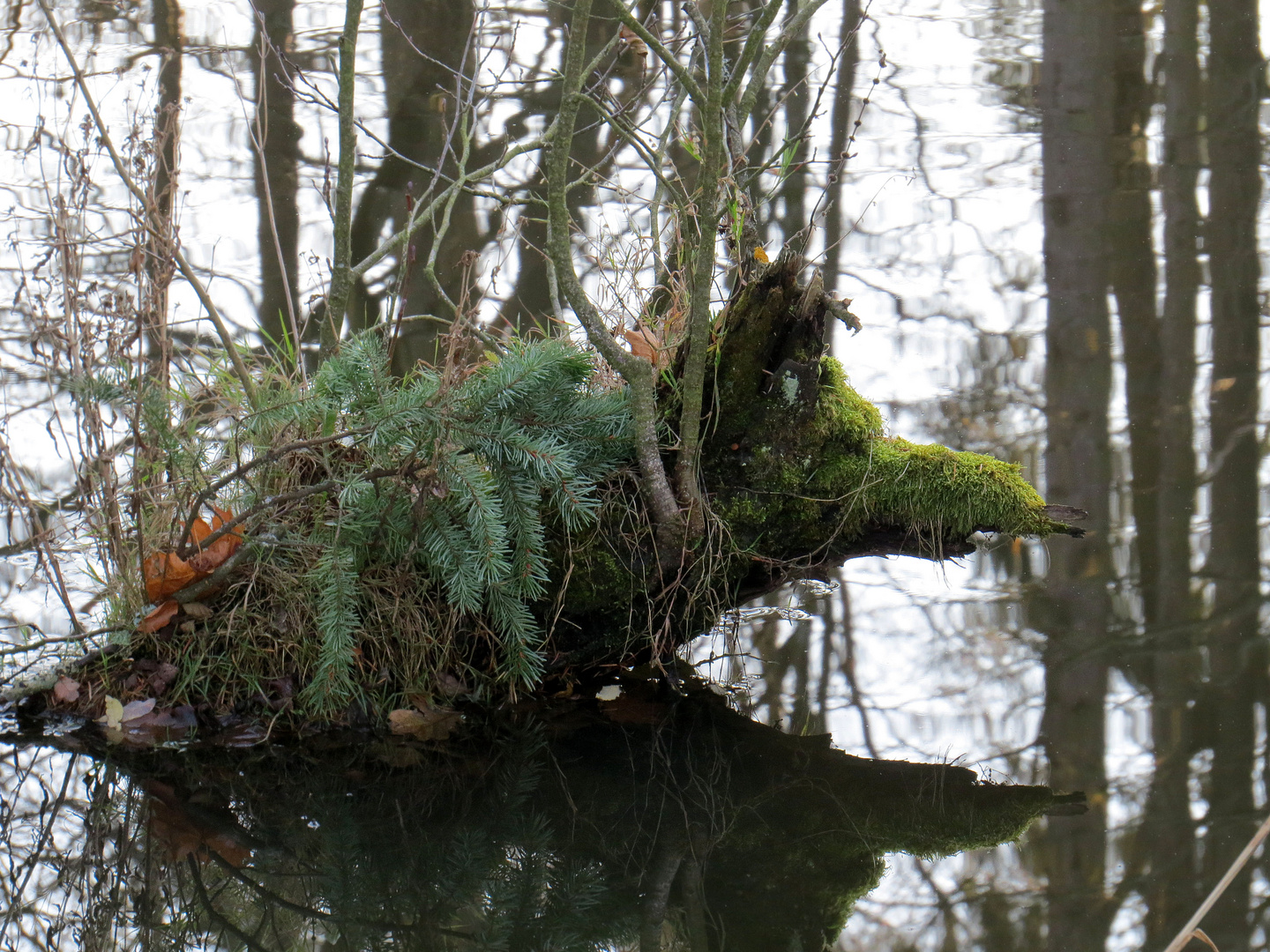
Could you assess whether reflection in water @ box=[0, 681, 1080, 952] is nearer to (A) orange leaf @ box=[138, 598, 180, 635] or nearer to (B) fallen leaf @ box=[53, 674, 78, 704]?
(B) fallen leaf @ box=[53, 674, 78, 704]

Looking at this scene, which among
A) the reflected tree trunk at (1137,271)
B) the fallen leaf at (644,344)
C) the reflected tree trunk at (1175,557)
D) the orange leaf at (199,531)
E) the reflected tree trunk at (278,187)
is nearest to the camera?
the reflected tree trunk at (1175,557)

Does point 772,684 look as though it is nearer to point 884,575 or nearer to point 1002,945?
point 884,575

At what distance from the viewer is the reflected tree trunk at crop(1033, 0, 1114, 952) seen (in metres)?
2.44

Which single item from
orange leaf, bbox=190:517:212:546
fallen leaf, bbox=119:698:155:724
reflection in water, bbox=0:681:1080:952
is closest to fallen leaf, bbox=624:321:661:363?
reflection in water, bbox=0:681:1080:952

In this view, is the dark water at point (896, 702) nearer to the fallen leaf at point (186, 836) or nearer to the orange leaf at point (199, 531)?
the fallen leaf at point (186, 836)

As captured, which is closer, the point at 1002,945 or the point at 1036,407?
the point at 1002,945

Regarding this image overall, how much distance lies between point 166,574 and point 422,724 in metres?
0.76

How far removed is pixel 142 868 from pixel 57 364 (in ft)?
4.07

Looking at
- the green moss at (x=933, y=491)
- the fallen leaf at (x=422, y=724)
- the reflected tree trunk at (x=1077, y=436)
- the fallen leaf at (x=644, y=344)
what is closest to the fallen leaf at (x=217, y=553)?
the fallen leaf at (x=422, y=724)

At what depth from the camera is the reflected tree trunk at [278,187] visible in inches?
208

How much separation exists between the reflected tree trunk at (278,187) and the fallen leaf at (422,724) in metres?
2.10

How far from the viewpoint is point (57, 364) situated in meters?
2.78

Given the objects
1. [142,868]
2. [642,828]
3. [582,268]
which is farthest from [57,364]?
[582,268]

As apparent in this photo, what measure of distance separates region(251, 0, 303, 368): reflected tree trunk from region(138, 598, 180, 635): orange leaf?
5.95ft
